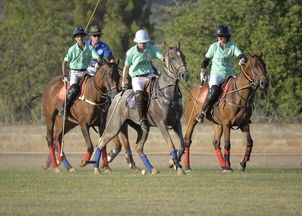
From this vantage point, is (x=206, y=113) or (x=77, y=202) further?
(x=206, y=113)

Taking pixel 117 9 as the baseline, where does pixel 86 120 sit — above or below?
above

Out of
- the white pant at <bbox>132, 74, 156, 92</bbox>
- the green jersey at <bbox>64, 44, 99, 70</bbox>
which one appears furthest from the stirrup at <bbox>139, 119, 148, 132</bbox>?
the green jersey at <bbox>64, 44, 99, 70</bbox>

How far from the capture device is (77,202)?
17.6 metres

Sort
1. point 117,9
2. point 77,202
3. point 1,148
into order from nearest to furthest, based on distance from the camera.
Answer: point 77,202 < point 1,148 < point 117,9

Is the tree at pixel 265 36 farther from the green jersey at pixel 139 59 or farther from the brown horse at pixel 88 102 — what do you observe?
the green jersey at pixel 139 59

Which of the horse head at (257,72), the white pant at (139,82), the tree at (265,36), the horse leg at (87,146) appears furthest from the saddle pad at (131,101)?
the tree at (265,36)

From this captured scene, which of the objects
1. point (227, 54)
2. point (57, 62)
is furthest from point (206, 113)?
point (57, 62)

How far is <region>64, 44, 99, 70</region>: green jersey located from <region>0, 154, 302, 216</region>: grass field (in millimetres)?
2654

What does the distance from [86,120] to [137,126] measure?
46.2 inches

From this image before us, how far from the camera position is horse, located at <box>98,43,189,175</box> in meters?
23.1

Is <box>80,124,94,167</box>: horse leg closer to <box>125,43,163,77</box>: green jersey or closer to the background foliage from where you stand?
<box>125,43,163,77</box>: green jersey

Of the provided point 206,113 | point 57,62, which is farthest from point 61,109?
point 57,62

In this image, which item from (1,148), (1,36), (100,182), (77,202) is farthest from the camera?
(1,36)

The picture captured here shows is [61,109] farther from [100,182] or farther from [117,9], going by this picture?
[117,9]
